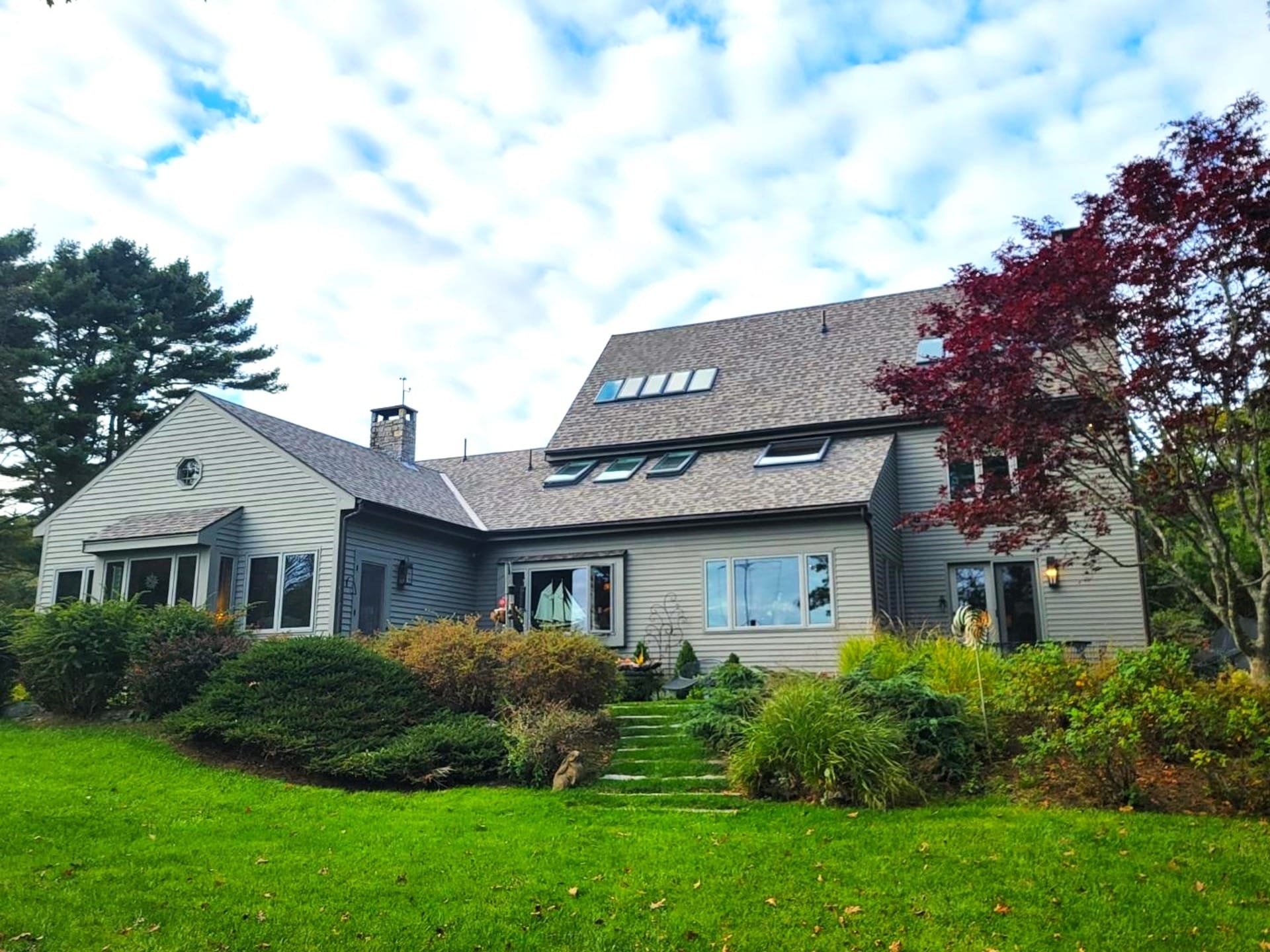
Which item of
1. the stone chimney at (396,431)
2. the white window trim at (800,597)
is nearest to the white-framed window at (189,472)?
the stone chimney at (396,431)

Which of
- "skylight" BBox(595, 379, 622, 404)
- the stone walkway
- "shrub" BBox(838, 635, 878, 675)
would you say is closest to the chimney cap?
"skylight" BBox(595, 379, 622, 404)

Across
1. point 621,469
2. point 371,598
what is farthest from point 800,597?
point 371,598

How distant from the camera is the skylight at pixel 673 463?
18.2 metres

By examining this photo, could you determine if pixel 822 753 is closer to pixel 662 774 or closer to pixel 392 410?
pixel 662 774

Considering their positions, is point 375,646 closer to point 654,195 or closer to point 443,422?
point 654,195

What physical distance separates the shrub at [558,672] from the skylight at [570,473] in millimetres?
7432

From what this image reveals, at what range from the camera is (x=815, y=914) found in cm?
536

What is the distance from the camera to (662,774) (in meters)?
9.41

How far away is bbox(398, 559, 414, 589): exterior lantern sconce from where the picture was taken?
650 inches

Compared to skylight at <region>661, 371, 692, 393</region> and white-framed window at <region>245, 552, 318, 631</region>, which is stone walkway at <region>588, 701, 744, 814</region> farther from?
skylight at <region>661, 371, 692, 393</region>

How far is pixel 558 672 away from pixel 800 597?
17.8 ft

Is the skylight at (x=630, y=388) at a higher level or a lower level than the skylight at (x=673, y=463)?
higher

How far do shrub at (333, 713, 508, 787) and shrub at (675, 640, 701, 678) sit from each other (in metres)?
5.49

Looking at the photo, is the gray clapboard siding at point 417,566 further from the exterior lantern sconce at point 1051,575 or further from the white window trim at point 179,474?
the exterior lantern sconce at point 1051,575
